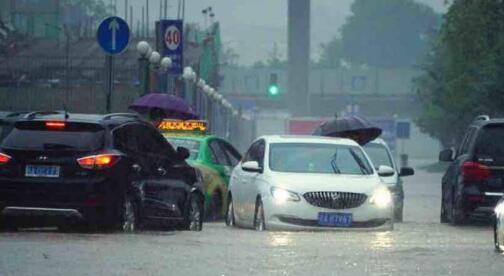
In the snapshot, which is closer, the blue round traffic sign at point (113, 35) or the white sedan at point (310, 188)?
the white sedan at point (310, 188)

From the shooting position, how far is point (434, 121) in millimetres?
100938

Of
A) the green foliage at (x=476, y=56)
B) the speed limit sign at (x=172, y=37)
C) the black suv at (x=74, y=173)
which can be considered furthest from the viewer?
the green foliage at (x=476, y=56)

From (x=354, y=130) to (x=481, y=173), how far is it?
664cm

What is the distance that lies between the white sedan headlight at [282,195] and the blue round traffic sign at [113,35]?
8.76 metres

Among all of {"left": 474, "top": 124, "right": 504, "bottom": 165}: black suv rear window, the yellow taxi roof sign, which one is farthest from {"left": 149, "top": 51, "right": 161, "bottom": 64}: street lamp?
{"left": 474, "top": 124, "right": 504, "bottom": 165}: black suv rear window

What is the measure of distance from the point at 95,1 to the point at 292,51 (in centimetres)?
2279

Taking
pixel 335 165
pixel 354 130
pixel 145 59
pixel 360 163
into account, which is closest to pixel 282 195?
pixel 335 165

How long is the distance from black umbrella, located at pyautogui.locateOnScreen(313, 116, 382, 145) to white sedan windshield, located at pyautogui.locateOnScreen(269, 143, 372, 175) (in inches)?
296

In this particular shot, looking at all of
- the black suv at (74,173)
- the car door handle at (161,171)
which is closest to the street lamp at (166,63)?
the car door handle at (161,171)

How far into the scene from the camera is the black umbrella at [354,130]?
31.1m

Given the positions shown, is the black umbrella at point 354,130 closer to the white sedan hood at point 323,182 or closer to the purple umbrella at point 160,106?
the purple umbrella at point 160,106

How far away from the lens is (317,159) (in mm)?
23016

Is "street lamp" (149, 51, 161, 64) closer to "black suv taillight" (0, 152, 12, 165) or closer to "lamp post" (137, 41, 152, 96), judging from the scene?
"lamp post" (137, 41, 152, 96)

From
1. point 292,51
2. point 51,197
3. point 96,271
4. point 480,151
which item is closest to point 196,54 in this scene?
point 292,51
